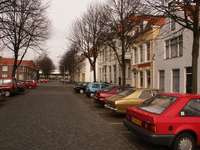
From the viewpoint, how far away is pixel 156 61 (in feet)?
63.6

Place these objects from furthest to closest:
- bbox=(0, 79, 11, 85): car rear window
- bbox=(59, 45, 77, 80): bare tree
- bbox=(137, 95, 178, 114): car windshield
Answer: bbox=(59, 45, 77, 80): bare tree, bbox=(0, 79, 11, 85): car rear window, bbox=(137, 95, 178, 114): car windshield

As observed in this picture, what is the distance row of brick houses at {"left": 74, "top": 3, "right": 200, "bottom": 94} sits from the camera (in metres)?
14.7

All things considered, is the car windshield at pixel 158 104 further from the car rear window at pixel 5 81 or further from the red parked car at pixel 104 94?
the car rear window at pixel 5 81

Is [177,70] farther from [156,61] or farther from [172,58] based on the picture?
[156,61]

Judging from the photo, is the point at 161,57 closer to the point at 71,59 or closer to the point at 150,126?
the point at 150,126

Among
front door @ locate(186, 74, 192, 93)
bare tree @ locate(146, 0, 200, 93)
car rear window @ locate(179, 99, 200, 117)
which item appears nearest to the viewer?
car rear window @ locate(179, 99, 200, 117)

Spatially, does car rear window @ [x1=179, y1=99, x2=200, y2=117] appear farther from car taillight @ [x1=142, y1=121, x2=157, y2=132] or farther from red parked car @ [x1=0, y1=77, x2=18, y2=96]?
red parked car @ [x1=0, y1=77, x2=18, y2=96]

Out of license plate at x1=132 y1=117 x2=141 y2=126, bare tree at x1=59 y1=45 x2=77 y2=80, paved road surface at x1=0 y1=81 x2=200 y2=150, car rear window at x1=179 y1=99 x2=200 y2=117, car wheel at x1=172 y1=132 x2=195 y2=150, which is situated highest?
bare tree at x1=59 y1=45 x2=77 y2=80

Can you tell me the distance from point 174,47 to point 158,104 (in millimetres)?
13052

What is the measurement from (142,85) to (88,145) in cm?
1876

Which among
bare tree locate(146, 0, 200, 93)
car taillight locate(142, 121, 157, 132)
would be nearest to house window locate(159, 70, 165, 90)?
bare tree locate(146, 0, 200, 93)

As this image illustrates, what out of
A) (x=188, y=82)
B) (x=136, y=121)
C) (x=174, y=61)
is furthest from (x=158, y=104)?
(x=174, y=61)

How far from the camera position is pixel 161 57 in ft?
60.7

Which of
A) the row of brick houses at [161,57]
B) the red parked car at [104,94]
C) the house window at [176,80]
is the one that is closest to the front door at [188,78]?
the row of brick houses at [161,57]
